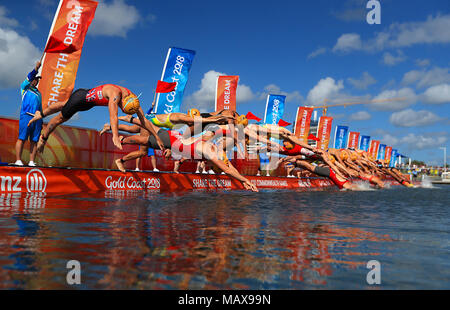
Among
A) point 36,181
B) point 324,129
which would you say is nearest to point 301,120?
point 324,129

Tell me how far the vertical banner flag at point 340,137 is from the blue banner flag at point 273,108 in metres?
20.5

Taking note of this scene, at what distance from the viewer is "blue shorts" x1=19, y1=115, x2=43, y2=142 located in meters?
10.3

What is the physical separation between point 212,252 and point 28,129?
9090 mm

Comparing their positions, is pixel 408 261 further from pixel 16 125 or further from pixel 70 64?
pixel 70 64

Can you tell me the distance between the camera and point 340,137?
47.3 metres

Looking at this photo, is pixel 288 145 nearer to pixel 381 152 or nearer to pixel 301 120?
pixel 301 120

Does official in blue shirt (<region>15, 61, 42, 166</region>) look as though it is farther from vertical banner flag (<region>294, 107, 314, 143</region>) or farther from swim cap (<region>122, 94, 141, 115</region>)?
vertical banner flag (<region>294, 107, 314, 143</region>)

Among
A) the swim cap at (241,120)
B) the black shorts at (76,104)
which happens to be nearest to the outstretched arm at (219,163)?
the black shorts at (76,104)

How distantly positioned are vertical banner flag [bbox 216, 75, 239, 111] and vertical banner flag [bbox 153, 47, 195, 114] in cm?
361

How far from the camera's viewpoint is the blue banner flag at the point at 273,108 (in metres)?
28.7

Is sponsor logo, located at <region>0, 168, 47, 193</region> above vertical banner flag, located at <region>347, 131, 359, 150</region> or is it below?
below

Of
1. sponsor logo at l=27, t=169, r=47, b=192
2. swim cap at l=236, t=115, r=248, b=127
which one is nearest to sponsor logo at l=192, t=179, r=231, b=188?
swim cap at l=236, t=115, r=248, b=127
